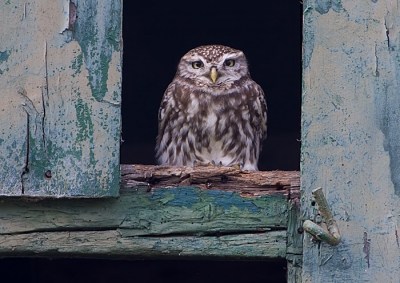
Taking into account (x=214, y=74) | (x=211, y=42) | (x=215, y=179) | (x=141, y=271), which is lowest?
(x=141, y=271)

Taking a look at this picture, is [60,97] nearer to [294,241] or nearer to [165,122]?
[294,241]

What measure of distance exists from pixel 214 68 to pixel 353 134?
1604 millimetres

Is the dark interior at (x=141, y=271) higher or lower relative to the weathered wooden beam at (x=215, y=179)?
lower

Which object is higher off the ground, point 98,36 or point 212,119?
point 98,36

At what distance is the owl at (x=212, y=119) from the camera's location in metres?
4.48

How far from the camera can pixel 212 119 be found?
450cm

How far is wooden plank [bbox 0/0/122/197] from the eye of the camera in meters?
3.20

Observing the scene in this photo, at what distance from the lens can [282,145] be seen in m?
5.93

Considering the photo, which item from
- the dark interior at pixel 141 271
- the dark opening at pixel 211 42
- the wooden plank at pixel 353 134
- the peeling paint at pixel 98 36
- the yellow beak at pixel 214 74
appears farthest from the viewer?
the dark opening at pixel 211 42

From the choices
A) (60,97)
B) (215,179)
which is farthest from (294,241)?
(60,97)

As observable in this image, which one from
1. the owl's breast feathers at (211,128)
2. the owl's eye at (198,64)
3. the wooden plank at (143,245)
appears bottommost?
the wooden plank at (143,245)

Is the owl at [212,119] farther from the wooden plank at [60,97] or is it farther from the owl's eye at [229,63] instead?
the wooden plank at [60,97]

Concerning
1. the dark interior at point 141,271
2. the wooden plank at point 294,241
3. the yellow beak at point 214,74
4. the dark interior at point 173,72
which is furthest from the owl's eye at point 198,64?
the wooden plank at point 294,241

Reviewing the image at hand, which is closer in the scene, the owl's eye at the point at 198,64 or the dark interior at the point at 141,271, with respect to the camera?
the owl's eye at the point at 198,64
